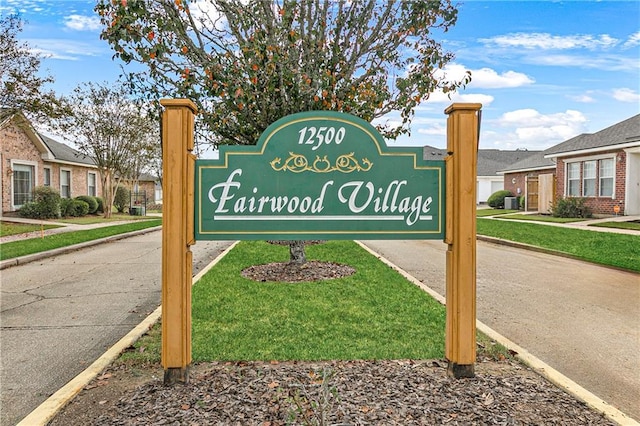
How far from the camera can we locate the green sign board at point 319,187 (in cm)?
348

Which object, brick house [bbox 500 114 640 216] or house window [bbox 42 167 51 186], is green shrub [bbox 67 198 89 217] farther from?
brick house [bbox 500 114 640 216]

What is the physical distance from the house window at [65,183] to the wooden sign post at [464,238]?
1082 inches

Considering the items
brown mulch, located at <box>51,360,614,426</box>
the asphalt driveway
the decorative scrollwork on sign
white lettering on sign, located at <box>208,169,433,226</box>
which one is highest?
the decorative scrollwork on sign

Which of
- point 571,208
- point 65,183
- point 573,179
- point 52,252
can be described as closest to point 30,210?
point 65,183

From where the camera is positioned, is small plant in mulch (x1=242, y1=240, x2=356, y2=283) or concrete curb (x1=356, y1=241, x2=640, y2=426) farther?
small plant in mulch (x1=242, y1=240, x2=356, y2=283)

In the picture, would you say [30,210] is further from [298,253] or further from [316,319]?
[316,319]

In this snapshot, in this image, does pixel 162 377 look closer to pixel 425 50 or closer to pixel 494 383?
pixel 494 383

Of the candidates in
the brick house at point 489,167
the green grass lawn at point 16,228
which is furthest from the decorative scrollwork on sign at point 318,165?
the brick house at point 489,167

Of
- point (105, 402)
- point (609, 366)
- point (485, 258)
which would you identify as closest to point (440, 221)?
point (609, 366)

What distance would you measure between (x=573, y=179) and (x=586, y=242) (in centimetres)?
1166

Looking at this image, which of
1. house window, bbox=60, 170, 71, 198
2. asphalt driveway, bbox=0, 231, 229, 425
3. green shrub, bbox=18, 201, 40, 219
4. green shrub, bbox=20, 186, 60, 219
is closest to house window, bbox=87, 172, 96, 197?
house window, bbox=60, 170, 71, 198

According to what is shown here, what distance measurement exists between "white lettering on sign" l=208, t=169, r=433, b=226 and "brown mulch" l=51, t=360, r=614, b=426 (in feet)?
4.07

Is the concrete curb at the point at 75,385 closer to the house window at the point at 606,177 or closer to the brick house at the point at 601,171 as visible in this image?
the brick house at the point at 601,171

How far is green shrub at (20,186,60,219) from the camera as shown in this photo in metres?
20.8
